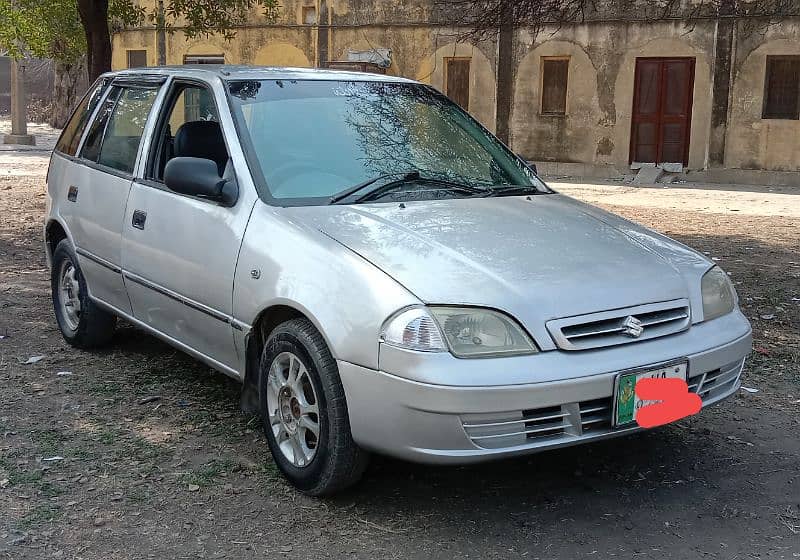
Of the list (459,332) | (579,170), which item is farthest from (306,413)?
(579,170)

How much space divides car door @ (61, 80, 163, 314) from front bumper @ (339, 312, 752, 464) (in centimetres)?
224

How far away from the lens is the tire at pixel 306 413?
3527 mm

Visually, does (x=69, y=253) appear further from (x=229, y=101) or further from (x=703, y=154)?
(x=703, y=154)

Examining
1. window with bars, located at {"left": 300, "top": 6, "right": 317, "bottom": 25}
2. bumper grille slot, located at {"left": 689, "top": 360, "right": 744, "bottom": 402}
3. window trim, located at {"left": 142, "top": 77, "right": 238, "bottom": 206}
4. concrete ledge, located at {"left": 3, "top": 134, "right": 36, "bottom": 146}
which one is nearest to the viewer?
bumper grille slot, located at {"left": 689, "top": 360, "right": 744, "bottom": 402}

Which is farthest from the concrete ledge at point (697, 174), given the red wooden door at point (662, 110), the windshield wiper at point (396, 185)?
the windshield wiper at point (396, 185)

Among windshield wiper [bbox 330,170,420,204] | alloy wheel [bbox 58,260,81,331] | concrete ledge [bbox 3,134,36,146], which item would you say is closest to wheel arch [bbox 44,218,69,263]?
alloy wheel [bbox 58,260,81,331]

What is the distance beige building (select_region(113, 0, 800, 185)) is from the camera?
1864 centimetres

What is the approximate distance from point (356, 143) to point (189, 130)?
3.28 ft

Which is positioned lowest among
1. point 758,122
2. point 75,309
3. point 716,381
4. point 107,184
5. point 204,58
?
point 75,309

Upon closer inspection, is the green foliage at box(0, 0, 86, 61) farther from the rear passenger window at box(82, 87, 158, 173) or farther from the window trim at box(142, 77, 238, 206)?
the window trim at box(142, 77, 238, 206)

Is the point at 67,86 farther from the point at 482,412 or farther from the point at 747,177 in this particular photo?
the point at 482,412

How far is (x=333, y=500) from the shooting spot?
3.77 m

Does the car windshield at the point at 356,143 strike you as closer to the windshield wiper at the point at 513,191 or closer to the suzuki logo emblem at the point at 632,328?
the windshield wiper at the point at 513,191

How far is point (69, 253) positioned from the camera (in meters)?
5.79
